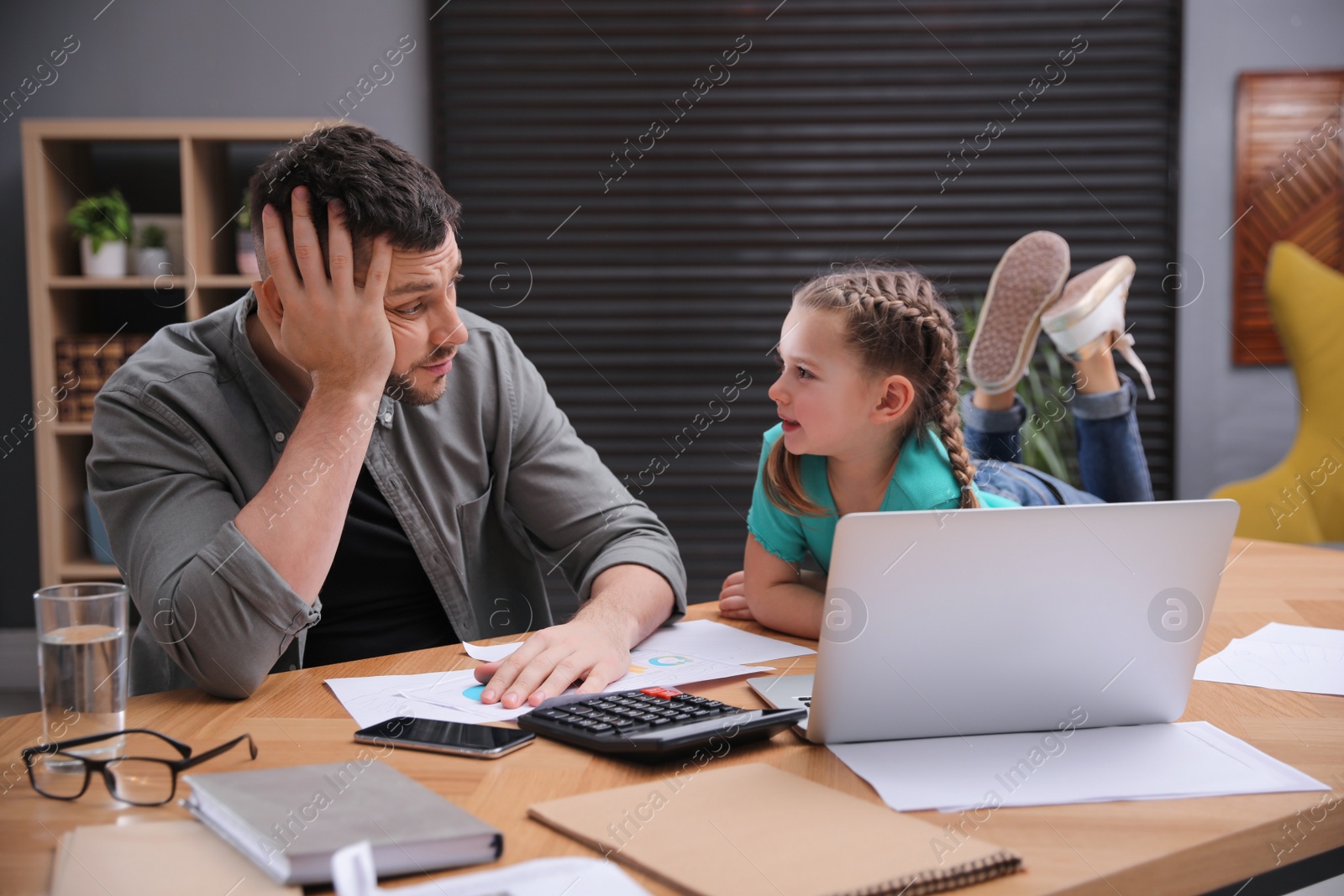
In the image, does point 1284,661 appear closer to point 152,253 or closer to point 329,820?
point 329,820

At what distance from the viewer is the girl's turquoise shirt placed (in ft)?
4.47

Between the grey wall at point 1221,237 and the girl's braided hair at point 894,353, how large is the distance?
2422 millimetres

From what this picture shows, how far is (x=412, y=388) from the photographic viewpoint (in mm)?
1386

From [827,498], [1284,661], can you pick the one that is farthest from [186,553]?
[1284,661]

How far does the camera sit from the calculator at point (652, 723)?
0.84 m

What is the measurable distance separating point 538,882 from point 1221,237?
3527 millimetres

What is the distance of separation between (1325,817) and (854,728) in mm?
347

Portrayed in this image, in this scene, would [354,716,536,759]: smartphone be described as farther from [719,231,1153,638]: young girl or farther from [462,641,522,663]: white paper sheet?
[719,231,1153,638]: young girl

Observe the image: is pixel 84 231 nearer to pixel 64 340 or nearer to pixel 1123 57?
pixel 64 340

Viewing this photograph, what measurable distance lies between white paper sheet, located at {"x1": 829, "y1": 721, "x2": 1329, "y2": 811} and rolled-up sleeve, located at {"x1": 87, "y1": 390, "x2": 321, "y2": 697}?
23.5 inches

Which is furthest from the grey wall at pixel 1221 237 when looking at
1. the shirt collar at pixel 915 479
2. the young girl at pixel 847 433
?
the shirt collar at pixel 915 479

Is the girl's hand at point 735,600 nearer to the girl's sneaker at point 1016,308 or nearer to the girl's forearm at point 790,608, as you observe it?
the girl's forearm at point 790,608

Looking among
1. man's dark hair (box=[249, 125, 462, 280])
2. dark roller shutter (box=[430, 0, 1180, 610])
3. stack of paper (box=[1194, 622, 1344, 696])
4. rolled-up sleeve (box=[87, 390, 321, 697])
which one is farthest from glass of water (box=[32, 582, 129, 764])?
dark roller shutter (box=[430, 0, 1180, 610])

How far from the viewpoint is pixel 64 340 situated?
126 inches
